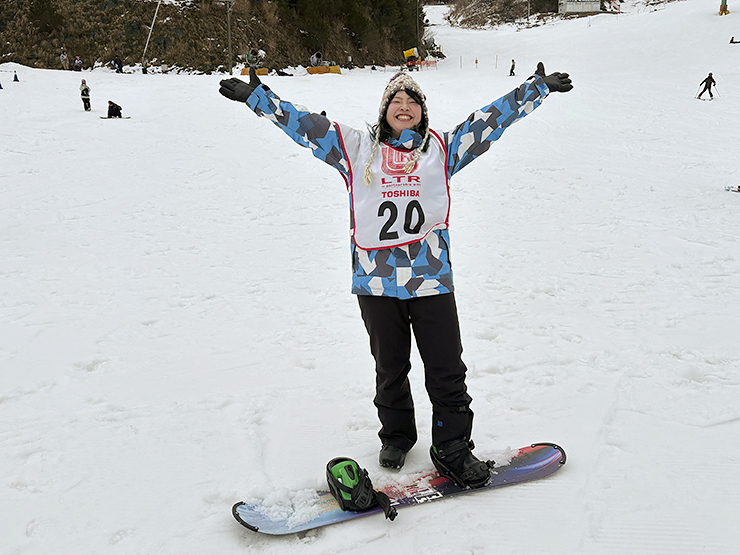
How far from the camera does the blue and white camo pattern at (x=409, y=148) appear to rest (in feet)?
7.83

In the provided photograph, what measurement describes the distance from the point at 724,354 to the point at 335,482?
2.86m

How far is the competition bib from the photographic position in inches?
93.4

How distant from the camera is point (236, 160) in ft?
35.9

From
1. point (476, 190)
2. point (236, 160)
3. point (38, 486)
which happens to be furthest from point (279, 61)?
point (38, 486)

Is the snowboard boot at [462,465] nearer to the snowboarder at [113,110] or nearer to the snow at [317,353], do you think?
the snow at [317,353]

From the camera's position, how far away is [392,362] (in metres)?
2.53

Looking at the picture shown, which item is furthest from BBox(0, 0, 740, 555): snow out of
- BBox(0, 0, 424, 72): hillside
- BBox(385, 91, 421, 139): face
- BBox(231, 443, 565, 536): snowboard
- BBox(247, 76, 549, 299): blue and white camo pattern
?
BBox(0, 0, 424, 72): hillside

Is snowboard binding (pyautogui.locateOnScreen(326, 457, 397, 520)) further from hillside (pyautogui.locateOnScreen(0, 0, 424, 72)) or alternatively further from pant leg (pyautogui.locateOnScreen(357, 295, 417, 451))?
hillside (pyautogui.locateOnScreen(0, 0, 424, 72))

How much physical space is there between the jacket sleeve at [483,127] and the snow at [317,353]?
1.45 metres

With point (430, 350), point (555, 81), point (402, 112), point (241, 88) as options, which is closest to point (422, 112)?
point (402, 112)

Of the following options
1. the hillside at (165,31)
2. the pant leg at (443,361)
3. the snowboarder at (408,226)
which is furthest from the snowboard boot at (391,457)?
the hillside at (165,31)

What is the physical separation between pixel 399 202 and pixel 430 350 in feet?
2.20

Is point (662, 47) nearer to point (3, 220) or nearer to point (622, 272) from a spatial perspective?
point (622, 272)

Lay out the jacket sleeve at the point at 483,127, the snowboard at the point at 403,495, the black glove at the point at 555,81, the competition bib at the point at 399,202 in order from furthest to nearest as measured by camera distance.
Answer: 1. the black glove at the point at 555,81
2. the jacket sleeve at the point at 483,127
3. the competition bib at the point at 399,202
4. the snowboard at the point at 403,495
